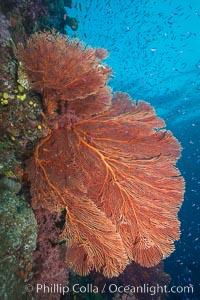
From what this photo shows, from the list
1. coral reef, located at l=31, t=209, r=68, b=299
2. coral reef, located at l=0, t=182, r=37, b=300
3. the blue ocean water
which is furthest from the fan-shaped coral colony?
the blue ocean water

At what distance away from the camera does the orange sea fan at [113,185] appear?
152 inches

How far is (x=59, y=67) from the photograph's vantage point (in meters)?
3.34

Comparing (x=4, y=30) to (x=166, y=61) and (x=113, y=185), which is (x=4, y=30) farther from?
(x=166, y=61)

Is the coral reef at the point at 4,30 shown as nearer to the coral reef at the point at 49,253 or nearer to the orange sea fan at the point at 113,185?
the orange sea fan at the point at 113,185

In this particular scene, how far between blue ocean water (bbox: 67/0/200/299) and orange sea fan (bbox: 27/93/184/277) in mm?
15326

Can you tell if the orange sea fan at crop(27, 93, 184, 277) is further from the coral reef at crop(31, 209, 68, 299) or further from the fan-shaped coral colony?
the coral reef at crop(31, 209, 68, 299)

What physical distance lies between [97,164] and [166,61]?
29604 millimetres

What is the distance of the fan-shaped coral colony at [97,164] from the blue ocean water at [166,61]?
50.6ft

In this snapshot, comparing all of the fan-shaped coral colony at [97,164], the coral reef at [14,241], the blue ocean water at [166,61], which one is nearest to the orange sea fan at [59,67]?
the fan-shaped coral colony at [97,164]

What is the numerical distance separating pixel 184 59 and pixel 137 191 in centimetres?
2882

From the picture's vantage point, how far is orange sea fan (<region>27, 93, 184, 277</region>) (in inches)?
152

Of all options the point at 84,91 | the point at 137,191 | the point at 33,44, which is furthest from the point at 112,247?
the point at 33,44

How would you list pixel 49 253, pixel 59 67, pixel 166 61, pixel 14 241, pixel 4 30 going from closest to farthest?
1. pixel 14 241
2. pixel 59 67
3. pixel 4 30
4. pixel 49 253
5. pixel 166 61

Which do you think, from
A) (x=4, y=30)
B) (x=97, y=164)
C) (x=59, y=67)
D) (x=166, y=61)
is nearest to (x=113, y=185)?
(x=97, y=164)
